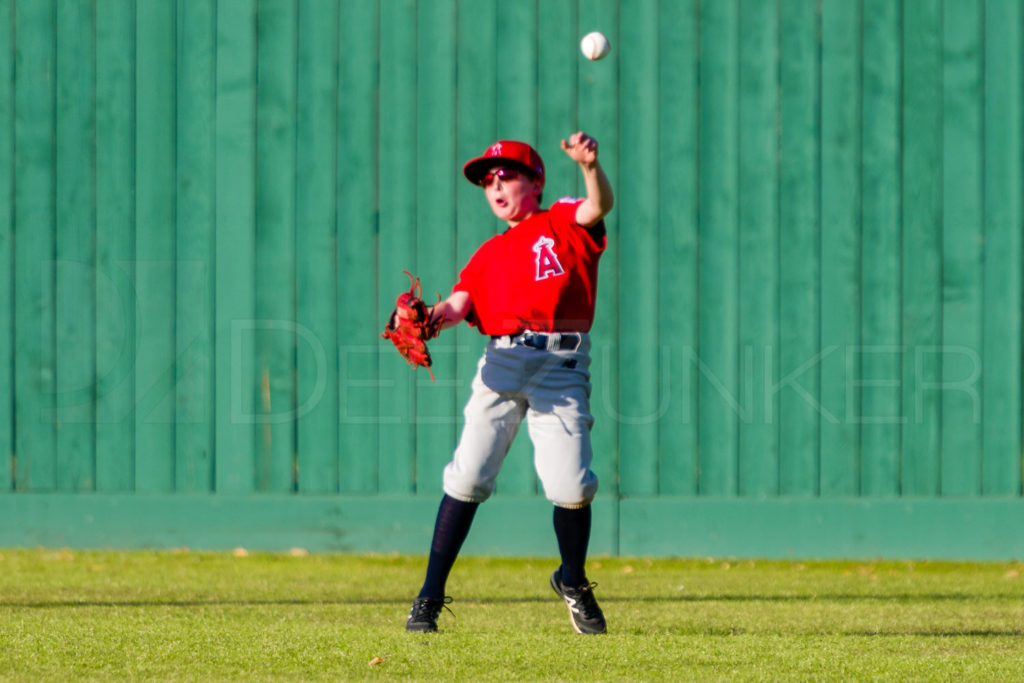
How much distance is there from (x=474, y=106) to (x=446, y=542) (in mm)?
3114

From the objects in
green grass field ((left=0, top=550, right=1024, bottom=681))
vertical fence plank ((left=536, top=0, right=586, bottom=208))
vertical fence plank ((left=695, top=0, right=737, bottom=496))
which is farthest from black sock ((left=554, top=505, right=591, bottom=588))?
vertical fence plank ((left=536, top=0, right=586, bottom=208))

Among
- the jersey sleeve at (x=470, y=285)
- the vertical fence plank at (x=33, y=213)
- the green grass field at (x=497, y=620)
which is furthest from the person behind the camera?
the vertical fence plank at (x=33, y=213)

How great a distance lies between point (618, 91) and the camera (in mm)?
6461

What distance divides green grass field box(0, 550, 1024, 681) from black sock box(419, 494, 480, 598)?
0.57 feet

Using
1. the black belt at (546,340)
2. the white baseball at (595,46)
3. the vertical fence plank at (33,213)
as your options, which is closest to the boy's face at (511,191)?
the black belt at (546,340)

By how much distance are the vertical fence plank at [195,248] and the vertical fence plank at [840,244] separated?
10.7ft

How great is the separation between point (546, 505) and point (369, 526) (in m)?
0.94

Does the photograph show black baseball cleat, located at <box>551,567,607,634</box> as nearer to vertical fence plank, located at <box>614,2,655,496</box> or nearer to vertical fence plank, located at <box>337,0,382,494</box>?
vertical fence plank, located at <box>614,2,655,496</box>

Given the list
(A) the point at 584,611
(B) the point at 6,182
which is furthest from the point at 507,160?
(B) the point at 6,182

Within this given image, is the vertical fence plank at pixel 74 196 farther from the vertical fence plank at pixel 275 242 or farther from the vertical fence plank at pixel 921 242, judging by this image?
the vertical fence plank at pixel 921 242

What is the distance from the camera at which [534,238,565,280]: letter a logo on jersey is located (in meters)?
4.04

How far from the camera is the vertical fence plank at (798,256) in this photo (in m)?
6.36

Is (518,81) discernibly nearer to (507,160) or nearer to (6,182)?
(507,160)

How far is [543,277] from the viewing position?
404cm
